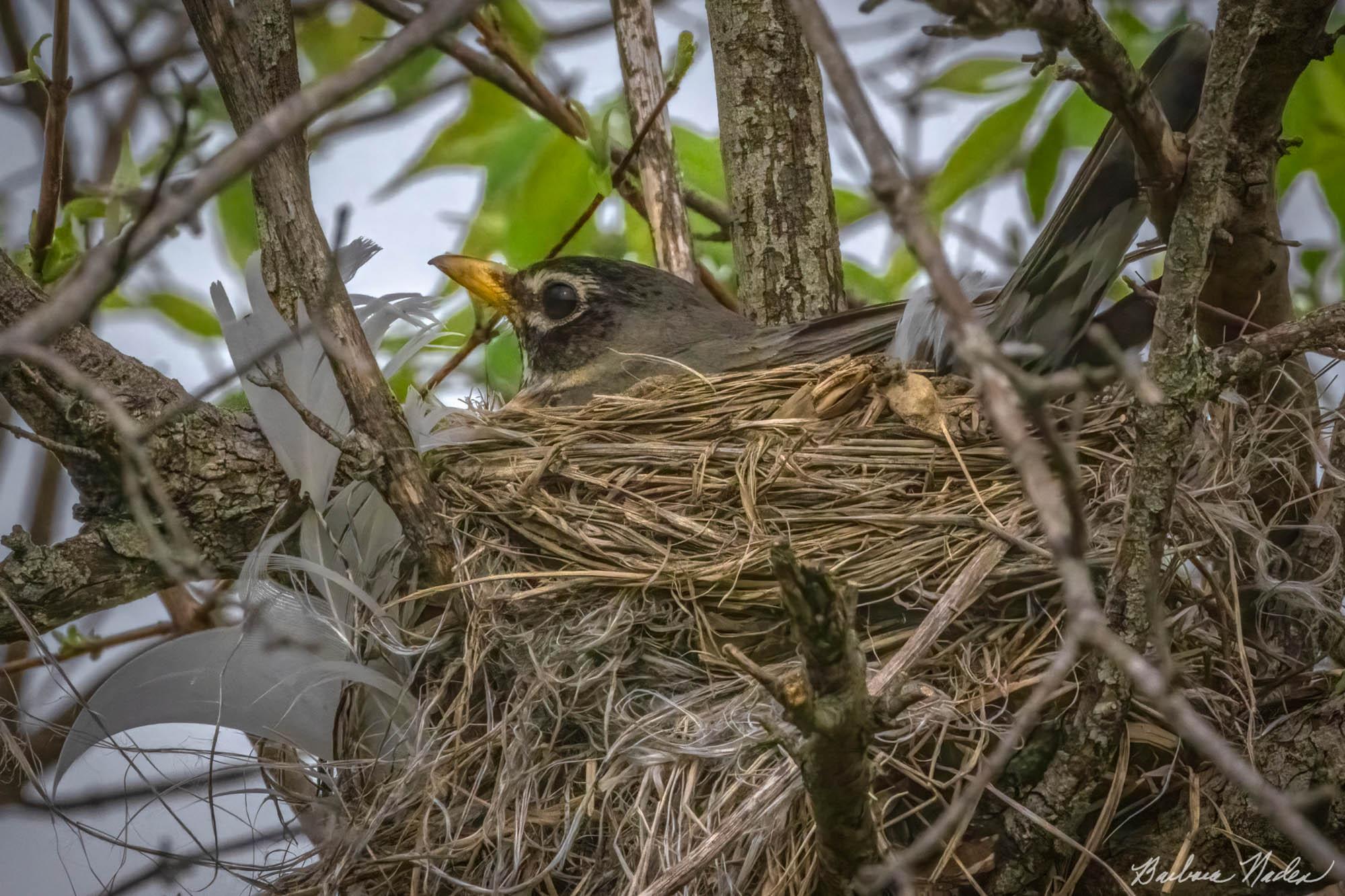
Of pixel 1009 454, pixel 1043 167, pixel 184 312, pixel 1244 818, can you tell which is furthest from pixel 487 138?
pixel 1009 454

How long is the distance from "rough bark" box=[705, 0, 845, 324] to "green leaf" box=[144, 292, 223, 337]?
4.76ft

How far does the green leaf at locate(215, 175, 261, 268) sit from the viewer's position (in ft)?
10.3

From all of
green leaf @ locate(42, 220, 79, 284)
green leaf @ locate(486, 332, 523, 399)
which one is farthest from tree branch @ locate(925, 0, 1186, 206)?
green leaf @ locate(486, 332, 523, 399)

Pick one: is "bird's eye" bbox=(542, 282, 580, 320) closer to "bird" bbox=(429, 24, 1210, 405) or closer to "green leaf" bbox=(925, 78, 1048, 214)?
"bird" bbox=(429, 24, 1210, 405)

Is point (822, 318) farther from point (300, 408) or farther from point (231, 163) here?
point (231, 163)

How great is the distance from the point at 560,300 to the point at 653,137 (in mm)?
511

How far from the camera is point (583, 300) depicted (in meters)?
3.45

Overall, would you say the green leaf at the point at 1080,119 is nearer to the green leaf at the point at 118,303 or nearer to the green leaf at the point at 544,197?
the green leaf at the point at 544,197

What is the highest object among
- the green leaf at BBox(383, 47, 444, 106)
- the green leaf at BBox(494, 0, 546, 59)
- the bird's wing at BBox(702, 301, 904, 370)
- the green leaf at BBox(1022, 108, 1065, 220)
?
the green leaf at BBox(494, 0, 546, 59)

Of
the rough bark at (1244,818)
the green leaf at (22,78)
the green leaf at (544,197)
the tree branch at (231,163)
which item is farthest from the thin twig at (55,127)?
the rough bark at (1244,818)

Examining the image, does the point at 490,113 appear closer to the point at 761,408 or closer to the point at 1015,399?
the point at 761,408

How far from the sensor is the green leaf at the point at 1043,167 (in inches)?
108

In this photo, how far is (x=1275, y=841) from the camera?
194 centimetres

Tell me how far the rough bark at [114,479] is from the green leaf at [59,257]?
0.40m
